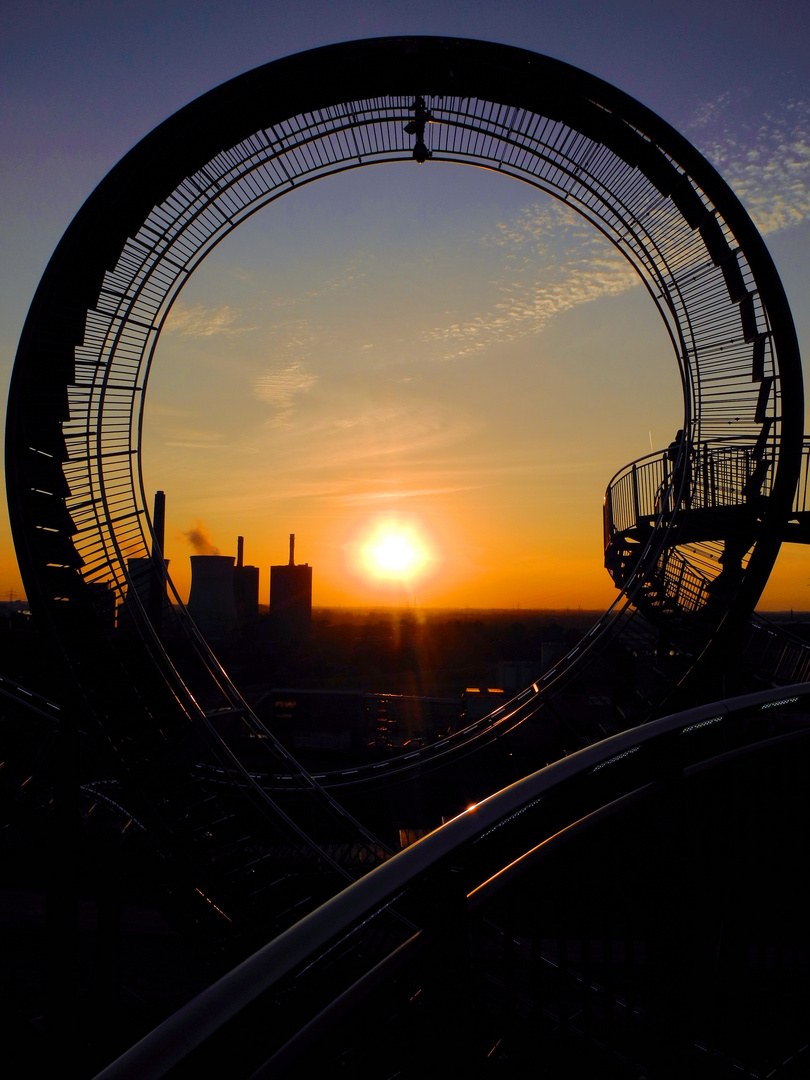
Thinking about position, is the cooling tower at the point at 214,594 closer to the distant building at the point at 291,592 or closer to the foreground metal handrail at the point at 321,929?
the distant building at the point at 291,592

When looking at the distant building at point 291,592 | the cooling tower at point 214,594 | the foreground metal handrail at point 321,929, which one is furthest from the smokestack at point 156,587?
the distant building at point 291,592

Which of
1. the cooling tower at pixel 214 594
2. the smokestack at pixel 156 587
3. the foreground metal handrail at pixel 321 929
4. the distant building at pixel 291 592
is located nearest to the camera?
the foreground metal handrail at pixel 321 929

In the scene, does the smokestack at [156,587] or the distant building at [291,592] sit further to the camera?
the distant building at [291,592]

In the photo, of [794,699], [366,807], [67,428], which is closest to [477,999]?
[794,699]

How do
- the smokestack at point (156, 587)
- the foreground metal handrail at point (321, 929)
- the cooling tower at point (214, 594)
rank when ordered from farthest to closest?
the cooling tower at point (214, 594)
the smokestack at point (156, 587)
the foreground metal handrail at point (321, 929)

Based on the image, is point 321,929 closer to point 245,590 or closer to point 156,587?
point 156,587

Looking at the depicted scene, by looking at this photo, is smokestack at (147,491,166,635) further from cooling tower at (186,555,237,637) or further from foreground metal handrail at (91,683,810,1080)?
cooling tower at (186,555,237,637)

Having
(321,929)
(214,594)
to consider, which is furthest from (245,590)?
(321,929)
